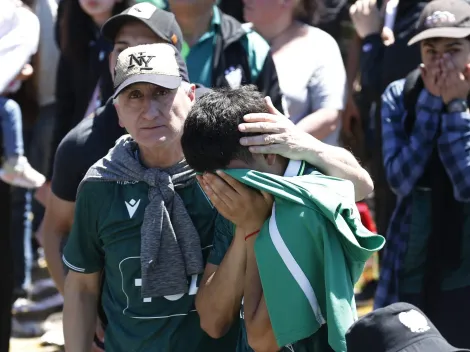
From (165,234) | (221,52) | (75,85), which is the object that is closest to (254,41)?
(221,52)

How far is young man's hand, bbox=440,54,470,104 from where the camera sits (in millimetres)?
4211

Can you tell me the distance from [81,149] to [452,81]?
1.50 metres

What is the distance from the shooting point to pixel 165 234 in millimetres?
3268

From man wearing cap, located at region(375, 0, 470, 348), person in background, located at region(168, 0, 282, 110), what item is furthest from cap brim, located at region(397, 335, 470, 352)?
person in background, located at region(168, 0, 282, 110)

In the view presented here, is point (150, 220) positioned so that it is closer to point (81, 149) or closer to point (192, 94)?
point (192, 94)

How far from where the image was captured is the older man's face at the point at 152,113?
3256mm

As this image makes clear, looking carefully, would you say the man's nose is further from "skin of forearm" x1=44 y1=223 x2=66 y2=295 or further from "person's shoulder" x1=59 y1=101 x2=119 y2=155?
"skin of forearm" x1=44 y1=223 x2=66 y2=295

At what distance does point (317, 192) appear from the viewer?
2770 mm

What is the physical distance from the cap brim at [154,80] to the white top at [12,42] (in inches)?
74.2

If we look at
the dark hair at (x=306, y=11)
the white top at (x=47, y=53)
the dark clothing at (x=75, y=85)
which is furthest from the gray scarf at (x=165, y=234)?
the white top at (x=47, y=53)

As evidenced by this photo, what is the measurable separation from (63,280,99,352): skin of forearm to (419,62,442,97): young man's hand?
166 centimetres

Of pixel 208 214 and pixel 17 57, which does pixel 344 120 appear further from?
pixel 208 214

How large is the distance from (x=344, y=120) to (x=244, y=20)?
1.00 meters

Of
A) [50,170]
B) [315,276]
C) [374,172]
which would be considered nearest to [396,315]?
[315,276]
